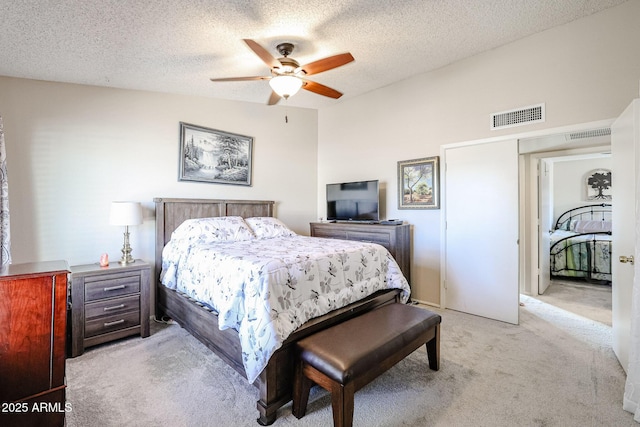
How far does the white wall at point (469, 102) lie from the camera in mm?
2660

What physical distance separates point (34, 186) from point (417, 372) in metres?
3.86

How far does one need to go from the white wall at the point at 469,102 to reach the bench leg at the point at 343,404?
2.66 metres

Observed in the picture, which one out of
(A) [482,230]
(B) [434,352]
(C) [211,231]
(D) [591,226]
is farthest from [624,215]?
(D) [591,226]

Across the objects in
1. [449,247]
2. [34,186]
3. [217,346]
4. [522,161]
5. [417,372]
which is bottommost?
[417,372]

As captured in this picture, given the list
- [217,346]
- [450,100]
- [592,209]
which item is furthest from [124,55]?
[592,209]

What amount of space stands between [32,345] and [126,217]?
1.82 metres

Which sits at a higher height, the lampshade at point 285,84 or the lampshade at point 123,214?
the lampshade at point 285,84

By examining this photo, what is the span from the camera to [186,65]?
301 centimetres

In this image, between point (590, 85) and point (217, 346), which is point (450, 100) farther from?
point (217, 346)

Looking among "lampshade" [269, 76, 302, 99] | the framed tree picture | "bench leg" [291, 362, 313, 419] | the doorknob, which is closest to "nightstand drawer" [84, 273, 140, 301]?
"bench leg" [291, 362, 313, 419]

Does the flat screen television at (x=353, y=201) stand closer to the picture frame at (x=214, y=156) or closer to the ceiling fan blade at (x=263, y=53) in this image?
the picture frame at (x=214, y=156)

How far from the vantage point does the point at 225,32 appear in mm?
2535

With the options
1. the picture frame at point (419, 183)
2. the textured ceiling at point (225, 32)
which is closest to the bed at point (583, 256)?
the picture frame at point (419, 183)

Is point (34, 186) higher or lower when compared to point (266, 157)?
lower
